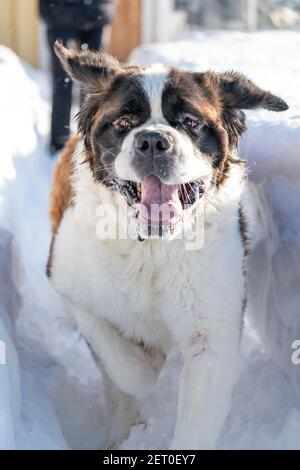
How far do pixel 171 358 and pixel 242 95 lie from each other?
3.93 feet

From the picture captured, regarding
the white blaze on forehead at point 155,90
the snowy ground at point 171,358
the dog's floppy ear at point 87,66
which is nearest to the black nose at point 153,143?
Answer: the white blaze on forehead at point 155,90

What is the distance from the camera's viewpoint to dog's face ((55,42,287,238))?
336cm

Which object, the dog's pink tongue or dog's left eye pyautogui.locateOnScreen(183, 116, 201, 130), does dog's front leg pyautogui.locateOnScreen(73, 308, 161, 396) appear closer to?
the dog's pink tongue

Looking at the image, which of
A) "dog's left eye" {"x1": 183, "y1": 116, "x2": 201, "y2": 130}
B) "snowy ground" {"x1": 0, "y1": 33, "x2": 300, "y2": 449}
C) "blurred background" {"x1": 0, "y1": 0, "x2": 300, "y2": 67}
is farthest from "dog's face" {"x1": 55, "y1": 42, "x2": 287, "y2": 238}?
"blurred background" {"x1": 0, "y1": 0, "x2": 300, "y2": 67}

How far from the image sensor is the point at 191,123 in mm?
3525

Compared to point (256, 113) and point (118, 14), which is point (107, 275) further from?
point (118, 14)

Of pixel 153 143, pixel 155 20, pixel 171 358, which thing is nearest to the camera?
pixel 153 143

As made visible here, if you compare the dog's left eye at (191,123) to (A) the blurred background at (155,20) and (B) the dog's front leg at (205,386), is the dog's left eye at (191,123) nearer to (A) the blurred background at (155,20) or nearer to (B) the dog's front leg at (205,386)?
(B) the dog's front leg at (205,386)

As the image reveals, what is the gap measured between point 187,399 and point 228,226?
0.69m

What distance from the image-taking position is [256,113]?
454 centimetres

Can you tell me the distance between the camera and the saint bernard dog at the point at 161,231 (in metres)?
3.45

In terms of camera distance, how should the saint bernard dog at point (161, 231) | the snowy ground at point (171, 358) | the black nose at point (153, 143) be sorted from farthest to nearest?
the snowy ground at point (171, 358)
the saint bernard dog at point (161, 231)
the black nose at point (153, 143)

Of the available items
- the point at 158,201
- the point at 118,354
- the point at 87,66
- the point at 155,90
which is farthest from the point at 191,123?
the point at 118,354

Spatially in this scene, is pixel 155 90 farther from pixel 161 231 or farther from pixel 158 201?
pixel 161 231
